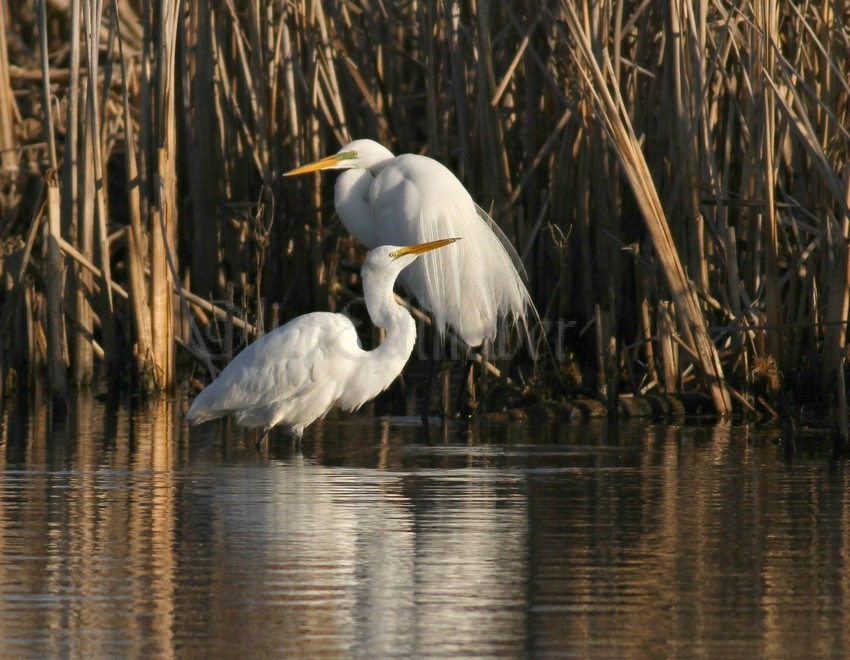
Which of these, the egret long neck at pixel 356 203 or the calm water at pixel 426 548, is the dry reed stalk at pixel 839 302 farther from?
the egret long neck at pixel 356 203

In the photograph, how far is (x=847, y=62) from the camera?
22.7 feet

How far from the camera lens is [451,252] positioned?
25.6 ft

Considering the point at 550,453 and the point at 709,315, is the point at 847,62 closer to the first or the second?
the point at 709,315

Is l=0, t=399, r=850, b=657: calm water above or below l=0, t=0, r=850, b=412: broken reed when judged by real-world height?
below

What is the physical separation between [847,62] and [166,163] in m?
3.50

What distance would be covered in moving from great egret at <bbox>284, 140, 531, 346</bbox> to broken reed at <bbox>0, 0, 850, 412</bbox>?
0.79 feet

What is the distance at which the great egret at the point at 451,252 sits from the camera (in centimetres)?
775

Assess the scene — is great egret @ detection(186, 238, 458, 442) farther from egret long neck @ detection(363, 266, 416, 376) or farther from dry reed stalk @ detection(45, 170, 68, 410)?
dry reed stalk @ detection(45, 170, 68, 410)

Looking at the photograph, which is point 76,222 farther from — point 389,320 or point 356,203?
point 389,320

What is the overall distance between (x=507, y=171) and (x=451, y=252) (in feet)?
2.08

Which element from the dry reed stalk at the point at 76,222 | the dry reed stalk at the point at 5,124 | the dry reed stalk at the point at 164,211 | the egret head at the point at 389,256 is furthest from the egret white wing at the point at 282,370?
the dry reed stalk at the point at 5,124

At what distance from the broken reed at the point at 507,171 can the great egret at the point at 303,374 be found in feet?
3.12

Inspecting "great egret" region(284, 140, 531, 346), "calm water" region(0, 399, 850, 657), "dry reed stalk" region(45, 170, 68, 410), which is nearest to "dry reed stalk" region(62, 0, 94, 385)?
"dry reed stalk" region(45, 170, 68, 410)

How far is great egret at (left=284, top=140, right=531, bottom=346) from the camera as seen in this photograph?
7754 millimetres
